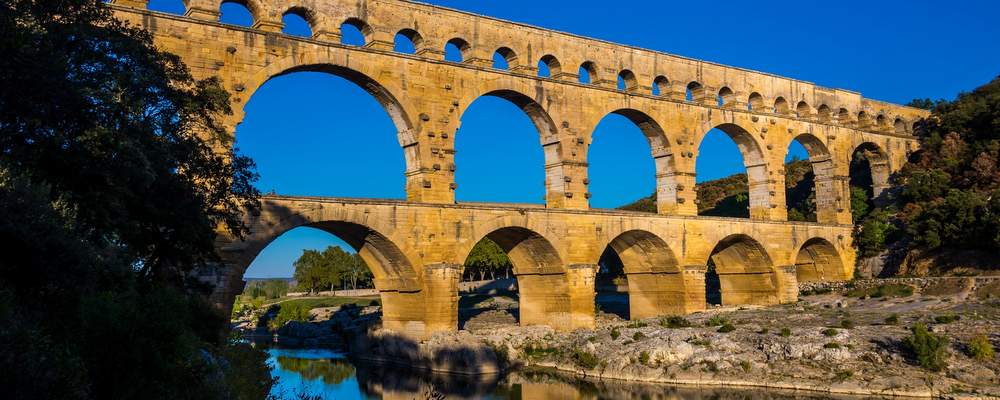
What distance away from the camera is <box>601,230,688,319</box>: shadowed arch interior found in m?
36.6

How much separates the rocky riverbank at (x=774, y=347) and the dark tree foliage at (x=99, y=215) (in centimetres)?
1205

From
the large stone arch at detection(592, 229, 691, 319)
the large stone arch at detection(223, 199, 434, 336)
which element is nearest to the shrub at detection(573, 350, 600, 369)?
the large stone arch at detection(223, 199, 434, 336)

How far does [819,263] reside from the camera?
44.9 m

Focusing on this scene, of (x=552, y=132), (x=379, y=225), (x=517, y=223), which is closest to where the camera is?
(x=379, y=225)

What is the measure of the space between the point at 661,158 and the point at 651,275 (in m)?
5.41

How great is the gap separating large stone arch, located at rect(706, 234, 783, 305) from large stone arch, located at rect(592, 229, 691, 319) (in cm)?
361

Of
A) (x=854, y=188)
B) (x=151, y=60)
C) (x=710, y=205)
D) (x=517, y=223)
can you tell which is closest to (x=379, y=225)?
(x=517, y=223)

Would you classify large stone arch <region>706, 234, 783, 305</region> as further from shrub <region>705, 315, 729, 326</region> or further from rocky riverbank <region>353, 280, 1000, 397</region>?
shrub <region>705, 315, 729, 326</region>

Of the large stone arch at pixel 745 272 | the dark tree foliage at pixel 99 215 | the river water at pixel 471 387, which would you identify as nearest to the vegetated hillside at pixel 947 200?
the large stone arch at pixel 745 272

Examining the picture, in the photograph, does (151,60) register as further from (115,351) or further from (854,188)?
(854,188)

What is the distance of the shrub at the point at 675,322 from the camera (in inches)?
1271

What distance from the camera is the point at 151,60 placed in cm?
1894

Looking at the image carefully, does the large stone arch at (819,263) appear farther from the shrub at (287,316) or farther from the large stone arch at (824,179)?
the shrub at (287,316)

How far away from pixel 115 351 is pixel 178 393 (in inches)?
46.2
